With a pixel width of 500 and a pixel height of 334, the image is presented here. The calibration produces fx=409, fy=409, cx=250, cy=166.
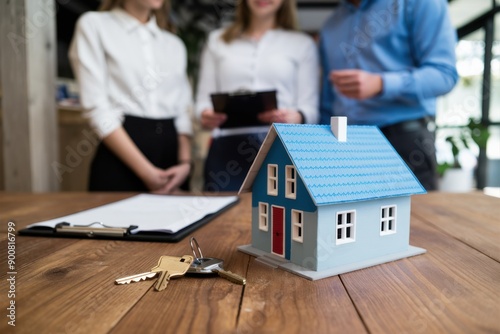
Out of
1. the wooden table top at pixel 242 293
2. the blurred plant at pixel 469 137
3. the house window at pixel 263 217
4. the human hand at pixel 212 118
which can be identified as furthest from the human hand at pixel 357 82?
the blurred plant at pixel 469 137

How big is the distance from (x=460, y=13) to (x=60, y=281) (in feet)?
15.1

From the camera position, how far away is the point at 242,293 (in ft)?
1.98

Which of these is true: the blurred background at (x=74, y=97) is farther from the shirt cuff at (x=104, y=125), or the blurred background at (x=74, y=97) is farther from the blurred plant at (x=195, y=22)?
the shirt cuff at (x=104, y=125)

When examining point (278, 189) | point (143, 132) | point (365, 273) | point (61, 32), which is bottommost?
point (365, 273)

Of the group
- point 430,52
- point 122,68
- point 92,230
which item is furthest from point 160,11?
point 92,230

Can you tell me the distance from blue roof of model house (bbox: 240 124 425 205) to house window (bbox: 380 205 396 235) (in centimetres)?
4

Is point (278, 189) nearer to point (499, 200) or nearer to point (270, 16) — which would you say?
point (499, 200)

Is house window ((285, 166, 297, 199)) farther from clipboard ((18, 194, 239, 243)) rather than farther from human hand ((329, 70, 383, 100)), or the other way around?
human hand ((329, 70, 383, 100))

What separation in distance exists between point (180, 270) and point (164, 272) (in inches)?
1.0

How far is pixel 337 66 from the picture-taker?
1729 mm

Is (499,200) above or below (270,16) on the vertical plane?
below

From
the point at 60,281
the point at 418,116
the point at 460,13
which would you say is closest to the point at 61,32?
the point at 418,116

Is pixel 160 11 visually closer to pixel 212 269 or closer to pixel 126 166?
pixel 126 166

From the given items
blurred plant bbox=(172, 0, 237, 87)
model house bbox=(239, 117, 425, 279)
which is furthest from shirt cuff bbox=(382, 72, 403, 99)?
blurred plant bbox=(172, 0, 237, 87)
